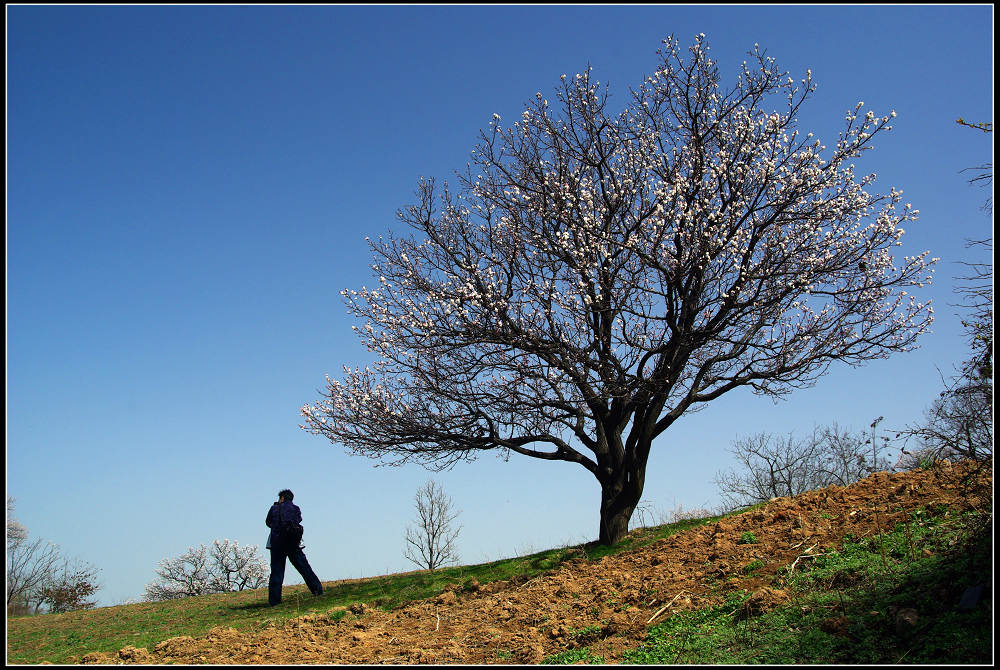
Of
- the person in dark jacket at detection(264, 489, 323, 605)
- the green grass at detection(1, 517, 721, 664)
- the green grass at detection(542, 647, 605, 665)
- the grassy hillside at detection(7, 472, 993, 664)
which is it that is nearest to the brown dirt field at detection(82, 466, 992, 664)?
the grassy hillside at detection(7, 472, 993, 664)

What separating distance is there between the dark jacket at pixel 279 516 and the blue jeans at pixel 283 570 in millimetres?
367

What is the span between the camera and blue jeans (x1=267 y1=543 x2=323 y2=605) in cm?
1373

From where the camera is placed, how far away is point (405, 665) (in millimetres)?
7586

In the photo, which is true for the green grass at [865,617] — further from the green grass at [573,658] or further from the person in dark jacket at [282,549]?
the person in dark jacket at [282,549]

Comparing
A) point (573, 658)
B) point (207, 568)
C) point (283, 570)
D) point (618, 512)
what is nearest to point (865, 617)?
point (573, 658)

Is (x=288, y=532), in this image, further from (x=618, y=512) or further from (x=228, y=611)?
(x=618, y=512)

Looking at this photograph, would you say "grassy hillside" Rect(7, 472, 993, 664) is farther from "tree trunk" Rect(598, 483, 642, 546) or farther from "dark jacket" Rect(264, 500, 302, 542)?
"dark jacket" Rect(264, 500, 302, 542)

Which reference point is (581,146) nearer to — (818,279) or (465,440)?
(818,279)

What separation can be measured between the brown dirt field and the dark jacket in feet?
9.61

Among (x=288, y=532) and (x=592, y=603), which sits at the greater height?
(x=288, y=532)

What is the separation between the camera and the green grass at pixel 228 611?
11.1 m

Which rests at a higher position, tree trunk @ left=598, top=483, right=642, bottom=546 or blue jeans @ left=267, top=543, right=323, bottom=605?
tree trunk @ left=598, top=483, right=642, bottom=546

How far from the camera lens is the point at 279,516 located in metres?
13.7

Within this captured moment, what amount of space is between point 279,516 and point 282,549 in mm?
680
